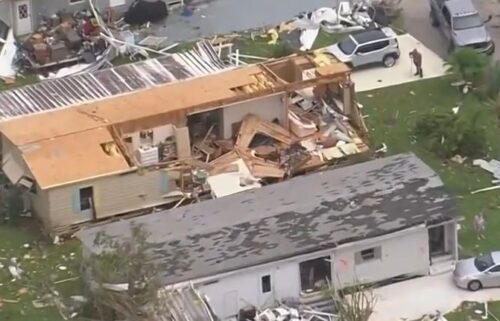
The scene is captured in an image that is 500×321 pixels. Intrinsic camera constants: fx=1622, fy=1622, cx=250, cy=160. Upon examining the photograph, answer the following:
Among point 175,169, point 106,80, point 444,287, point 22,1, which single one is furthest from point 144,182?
point 22,1

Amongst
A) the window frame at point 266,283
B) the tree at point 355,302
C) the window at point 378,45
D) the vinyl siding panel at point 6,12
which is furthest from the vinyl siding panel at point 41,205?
the window at point 378,45

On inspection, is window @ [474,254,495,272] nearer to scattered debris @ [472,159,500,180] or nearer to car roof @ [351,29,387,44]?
scattered debris @ [472,159,500,180]

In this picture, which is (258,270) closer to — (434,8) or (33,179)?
(33,179)

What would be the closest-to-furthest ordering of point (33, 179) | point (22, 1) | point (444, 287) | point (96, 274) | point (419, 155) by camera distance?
point (96, 274), point (444, 287), point (33, 179), point (419, 155), point (22, 1)

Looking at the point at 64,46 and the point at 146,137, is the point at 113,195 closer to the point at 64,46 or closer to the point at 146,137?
the point at 146,137

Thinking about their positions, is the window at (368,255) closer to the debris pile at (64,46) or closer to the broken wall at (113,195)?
the broken wall at (113,195)

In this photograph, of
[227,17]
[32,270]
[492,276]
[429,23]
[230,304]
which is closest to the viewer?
[230,304]

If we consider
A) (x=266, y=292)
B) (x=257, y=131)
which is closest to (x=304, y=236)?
(x=266, y=292)
